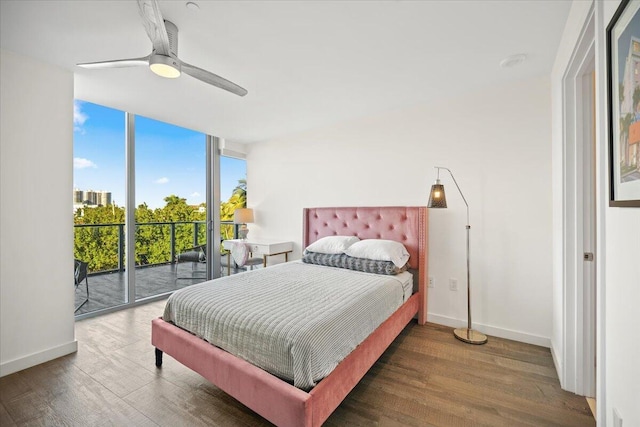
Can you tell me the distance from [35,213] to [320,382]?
2.73m

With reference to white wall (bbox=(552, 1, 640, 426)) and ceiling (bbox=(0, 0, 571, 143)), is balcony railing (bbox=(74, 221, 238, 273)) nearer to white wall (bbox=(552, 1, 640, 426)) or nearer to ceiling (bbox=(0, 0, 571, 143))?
ceiling (bbox=(0, 0, 571, 143))

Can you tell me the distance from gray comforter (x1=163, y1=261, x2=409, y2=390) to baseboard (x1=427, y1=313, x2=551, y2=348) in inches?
31.4

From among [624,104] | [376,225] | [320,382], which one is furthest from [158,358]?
[624,104]

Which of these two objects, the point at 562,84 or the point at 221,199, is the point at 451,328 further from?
the point at 221,199

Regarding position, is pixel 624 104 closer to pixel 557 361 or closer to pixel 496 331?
pixel 557 361

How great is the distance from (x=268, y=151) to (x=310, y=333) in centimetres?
368

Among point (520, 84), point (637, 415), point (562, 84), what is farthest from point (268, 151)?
point (637, 415)

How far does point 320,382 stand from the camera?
4.64 feet

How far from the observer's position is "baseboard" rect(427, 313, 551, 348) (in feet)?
8.17

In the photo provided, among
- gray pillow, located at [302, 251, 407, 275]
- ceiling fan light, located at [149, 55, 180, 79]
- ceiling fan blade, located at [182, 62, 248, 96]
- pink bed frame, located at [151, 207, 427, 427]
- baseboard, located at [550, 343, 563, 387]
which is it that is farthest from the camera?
gray pillow, located at [302, 251, 407, 275]

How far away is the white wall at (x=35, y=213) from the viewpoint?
2145 millimetres

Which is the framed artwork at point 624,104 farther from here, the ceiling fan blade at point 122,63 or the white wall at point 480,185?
the ceiling fan blade at point 122,63

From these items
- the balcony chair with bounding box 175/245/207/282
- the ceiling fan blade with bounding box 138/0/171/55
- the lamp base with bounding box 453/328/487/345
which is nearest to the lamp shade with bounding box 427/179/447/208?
the lamp base with bounding box 453/328/487/345

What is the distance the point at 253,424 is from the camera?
1594mm
